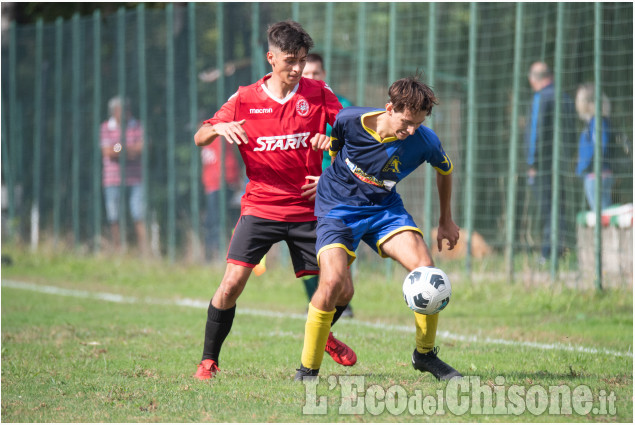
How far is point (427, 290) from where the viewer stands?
16.1 feet

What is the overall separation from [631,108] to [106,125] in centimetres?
879

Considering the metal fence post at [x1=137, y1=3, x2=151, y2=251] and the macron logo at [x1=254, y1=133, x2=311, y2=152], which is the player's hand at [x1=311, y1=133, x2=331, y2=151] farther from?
the metal fence post at [x1=137, y1=3, x2=151, y2=251]

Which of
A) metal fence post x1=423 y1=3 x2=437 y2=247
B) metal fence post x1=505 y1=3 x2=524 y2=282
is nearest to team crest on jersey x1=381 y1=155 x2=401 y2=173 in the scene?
metal fence post x1=505 y1=3 x2=524 y2=282

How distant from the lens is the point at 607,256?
9367mm

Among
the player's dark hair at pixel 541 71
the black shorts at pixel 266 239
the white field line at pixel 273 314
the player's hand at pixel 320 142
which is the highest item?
the player's dark hair at pixel 541 71

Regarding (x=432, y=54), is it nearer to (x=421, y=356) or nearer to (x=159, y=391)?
(x=421, y=356)

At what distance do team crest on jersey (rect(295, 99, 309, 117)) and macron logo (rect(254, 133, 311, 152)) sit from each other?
0.14m

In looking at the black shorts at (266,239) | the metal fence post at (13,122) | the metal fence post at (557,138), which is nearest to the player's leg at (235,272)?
the black shorts at (266,239)

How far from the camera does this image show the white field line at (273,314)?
663 centimetres

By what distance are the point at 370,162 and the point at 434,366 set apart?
4.28 feet

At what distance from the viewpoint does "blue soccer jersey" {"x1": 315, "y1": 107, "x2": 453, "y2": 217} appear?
5.24 m

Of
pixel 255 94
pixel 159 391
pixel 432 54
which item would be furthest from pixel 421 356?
pixel 432 54

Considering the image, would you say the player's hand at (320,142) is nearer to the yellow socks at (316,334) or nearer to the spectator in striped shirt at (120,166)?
the yellow socks at (316,334)

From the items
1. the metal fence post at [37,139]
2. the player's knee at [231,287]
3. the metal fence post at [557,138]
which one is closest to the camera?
the player's knee at [231,287]
